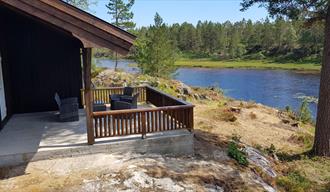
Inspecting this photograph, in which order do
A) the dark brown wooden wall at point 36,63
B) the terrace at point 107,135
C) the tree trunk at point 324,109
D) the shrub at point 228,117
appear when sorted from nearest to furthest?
the terrace at point 107,135
the tree trunk at point 324,109
the dark brown wooden wall at point 36,63
the shrub at point 228,117

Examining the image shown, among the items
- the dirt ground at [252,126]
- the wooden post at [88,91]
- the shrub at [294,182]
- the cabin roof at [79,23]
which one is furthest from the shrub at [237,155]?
the cabin roof at [79,23]

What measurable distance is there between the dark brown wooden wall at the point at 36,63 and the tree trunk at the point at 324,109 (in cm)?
725

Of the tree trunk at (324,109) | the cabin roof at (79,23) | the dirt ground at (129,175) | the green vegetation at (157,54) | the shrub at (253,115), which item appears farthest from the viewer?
the green vegetation at (157,54)

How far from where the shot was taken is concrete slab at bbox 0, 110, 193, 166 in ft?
21.6

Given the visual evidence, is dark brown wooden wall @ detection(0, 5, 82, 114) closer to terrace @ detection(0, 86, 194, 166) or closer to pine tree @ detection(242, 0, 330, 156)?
terrace @ detection(0, 86, 194, 166)

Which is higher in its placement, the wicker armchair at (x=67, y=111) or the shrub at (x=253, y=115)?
the wicker armchair at (x=67, y=111)

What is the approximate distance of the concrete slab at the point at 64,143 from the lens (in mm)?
6578

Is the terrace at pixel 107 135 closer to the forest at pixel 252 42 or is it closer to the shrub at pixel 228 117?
the shrub at pixel 228 117

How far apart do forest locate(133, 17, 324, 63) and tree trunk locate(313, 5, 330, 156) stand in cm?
5257

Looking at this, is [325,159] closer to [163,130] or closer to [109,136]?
[163,130]

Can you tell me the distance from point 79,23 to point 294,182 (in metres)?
5.99

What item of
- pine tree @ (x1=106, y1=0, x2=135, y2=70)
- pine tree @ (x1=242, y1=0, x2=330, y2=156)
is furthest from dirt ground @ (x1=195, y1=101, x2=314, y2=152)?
pine tree @ (x1=106, y1=0, x2=135, y2=70)

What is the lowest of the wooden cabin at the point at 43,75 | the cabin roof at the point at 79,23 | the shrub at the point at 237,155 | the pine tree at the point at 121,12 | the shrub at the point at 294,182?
the shrub at the point at 294,182

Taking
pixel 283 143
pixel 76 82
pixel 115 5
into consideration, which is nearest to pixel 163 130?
pixel 76 82
